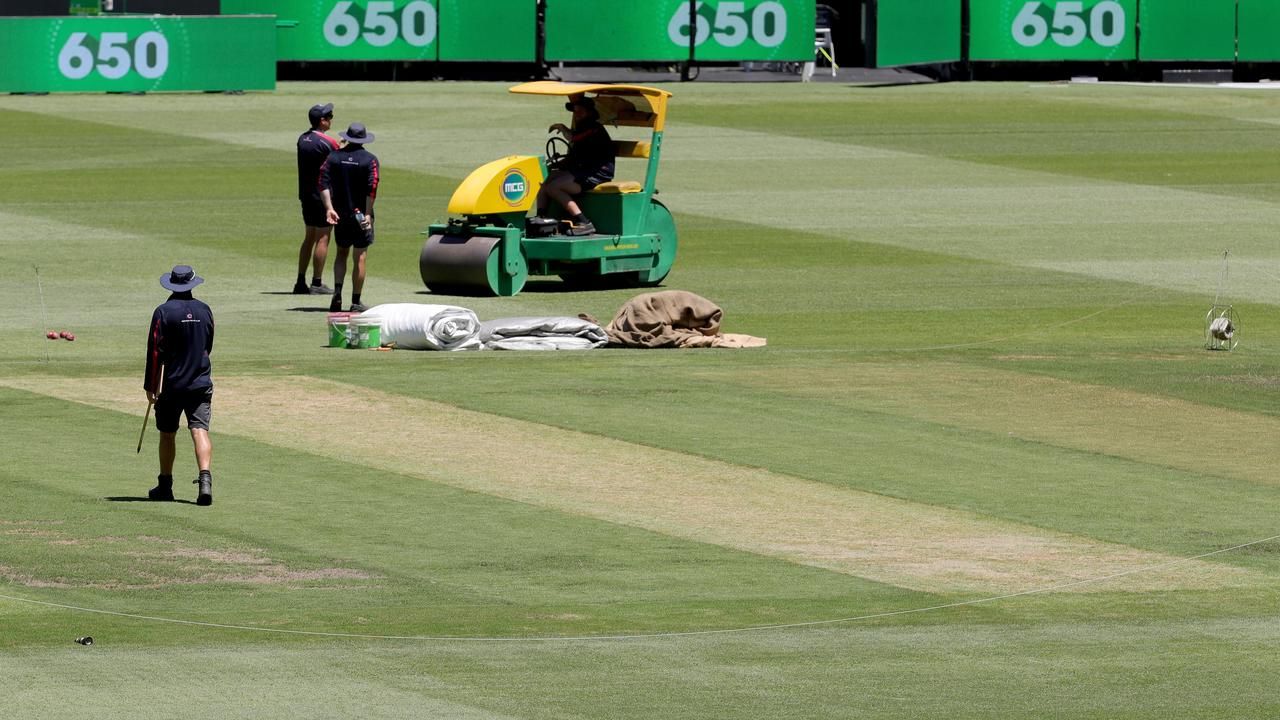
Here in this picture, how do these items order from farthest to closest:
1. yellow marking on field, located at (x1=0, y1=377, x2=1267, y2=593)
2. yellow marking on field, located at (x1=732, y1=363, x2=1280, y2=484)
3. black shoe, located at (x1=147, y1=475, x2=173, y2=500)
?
yellow marking on field, located at (x1=732, y1=363, x2=1280, y2=484) → black shoe, located at (x1=147, y1=475, x2=173, y2=500) → yellow marking on field, located at (x1=0, y1=377, x2=1267, y2=593)

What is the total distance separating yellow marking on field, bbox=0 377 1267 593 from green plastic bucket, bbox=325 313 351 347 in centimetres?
216

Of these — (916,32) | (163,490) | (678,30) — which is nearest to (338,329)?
(163,490)

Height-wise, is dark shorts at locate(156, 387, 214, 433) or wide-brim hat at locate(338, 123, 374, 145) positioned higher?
wide-brim hat at locate(338, 123, 374, 145)

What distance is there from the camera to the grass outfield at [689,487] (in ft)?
41.5

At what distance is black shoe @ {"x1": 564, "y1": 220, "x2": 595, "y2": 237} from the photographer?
93.9 feet

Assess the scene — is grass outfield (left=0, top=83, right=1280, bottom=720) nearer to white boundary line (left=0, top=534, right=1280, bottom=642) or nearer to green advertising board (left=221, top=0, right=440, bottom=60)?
white boundary line (left=0, top=534, right=1280, bottom=642)


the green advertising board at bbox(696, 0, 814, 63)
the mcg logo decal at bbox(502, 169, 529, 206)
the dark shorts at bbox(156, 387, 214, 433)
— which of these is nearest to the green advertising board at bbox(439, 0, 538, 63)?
the green advertising board at bbox(696, 0, 814, 63)

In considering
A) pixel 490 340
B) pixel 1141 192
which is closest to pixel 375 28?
pixel 1141 192

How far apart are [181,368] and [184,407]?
13.2 inches

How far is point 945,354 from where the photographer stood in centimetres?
2461

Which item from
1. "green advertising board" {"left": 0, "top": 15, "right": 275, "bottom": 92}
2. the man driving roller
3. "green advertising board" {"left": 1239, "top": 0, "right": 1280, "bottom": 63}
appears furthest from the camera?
"green advertising board" {"left": 1239, "top": 0, "right": 1280, "bottom": 63}

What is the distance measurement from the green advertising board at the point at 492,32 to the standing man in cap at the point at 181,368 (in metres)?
38.4

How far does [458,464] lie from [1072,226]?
20140 mm

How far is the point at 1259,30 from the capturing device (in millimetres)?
56062
